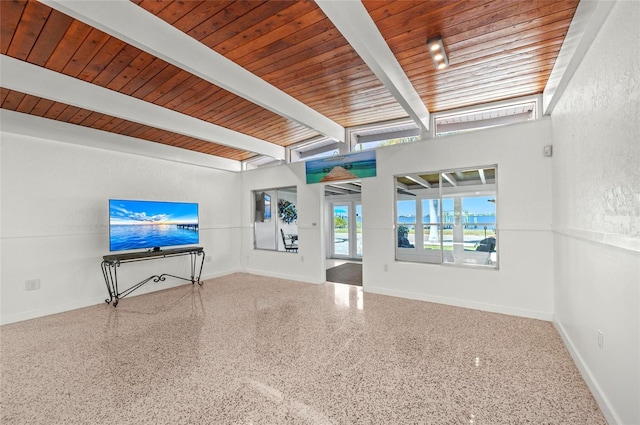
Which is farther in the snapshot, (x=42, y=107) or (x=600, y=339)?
(x=42, y=107)

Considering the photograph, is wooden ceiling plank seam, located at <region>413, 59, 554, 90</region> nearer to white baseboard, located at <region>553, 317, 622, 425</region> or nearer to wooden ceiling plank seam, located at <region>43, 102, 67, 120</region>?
white baseboard, located at <region>553, 317, 622, 425</region>

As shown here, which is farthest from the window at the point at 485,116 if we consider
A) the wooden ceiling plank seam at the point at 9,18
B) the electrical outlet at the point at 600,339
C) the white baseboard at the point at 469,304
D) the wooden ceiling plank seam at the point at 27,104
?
the wooden ceiling plank seam at the point at 27,104

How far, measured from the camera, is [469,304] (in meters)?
4.02

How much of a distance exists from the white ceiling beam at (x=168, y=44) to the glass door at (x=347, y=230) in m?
6.23

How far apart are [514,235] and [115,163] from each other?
6.38 metres

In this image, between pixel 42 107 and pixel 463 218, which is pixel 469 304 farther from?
pixel 42 107

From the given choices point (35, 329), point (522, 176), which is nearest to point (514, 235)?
point (522, 176)

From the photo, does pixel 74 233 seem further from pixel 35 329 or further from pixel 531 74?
pixel 531 74

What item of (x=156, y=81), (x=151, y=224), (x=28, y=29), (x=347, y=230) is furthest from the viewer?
(x=347, y=230)

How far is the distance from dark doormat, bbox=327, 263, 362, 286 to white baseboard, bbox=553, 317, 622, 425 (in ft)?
10.8

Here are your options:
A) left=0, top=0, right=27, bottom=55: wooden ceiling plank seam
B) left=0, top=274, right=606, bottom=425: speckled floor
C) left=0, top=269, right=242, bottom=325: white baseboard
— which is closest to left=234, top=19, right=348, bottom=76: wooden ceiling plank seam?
left=0, top=0, right=27, bottom=55: wooden ceiling plank seam

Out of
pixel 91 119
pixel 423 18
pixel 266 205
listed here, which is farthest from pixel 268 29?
pixel 266 205

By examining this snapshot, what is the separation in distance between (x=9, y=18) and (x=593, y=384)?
5.01 metres

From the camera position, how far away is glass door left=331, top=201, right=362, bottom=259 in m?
9.34
